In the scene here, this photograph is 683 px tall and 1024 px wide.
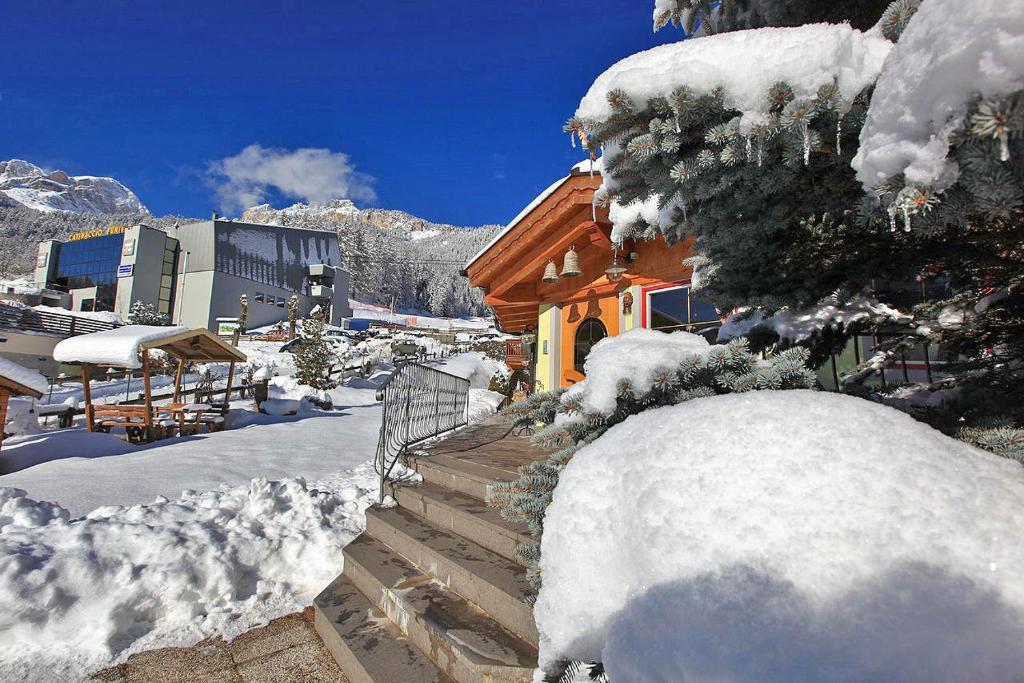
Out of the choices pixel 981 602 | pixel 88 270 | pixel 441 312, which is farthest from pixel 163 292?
pixel 981 602

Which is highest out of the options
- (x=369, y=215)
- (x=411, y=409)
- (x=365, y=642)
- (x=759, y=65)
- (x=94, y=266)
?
(x=369, y=215)

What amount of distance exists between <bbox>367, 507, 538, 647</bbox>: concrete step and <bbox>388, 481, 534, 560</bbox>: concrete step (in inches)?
2.2

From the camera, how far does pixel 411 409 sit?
20.5 feet

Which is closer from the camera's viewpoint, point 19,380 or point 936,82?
point 936,82

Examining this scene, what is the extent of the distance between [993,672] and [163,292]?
54.4 metres

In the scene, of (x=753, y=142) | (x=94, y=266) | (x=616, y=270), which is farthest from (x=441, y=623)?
(x=94, y=266)

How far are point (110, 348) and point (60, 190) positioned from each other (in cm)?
23729

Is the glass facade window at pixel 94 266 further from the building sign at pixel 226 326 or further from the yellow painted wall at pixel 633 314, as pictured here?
the yellow painted wall at pixel 633 314

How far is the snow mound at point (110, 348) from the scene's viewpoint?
916 centimetres

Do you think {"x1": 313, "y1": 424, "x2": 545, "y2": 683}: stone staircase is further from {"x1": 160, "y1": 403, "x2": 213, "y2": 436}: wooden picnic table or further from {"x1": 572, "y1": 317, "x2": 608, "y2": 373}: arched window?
{"x1": 160, "y1": 403, "x2": 213, "y2": 436}: wooden picnic table

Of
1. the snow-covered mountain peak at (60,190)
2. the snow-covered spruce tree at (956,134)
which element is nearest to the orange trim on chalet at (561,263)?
the snow-covered spruce tree at (956,134)

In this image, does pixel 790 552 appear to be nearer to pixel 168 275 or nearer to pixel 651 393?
pixel 651 393

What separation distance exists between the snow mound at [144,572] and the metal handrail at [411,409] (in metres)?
0.95

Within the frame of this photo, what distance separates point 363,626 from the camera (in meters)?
2.88
